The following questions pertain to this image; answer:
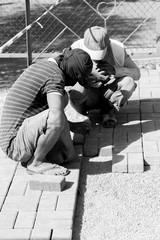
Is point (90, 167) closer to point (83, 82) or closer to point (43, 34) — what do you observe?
point (83, 82)

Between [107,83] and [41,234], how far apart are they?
2.31m

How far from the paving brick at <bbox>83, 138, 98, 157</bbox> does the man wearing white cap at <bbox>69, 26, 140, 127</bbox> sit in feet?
1.23

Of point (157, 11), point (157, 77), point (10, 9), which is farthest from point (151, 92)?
point (10, 9)

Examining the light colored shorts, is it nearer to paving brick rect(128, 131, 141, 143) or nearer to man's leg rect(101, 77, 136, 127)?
paving brick rect(128, 131, 141, 143)

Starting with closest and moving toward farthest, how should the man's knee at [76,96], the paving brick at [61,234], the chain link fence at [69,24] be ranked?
the paving brick at [61,234]
the man's knee at [76,96]
the chain link fence at [69,24]

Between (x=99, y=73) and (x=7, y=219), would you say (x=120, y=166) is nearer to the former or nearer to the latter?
(x=99, y=73)

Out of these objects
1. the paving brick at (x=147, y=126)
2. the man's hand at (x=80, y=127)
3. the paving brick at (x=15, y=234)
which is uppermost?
the paving brick at (x=15, y=234)

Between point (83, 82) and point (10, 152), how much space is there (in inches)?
34.8

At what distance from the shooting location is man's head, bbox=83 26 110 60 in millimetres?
5547

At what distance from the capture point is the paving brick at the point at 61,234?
13.6 feet

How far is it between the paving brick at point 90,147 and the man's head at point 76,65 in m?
0.89

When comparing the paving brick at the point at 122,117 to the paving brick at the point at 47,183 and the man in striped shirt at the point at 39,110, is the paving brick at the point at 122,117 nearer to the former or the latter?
the man in striped shirt at the point at 39,110

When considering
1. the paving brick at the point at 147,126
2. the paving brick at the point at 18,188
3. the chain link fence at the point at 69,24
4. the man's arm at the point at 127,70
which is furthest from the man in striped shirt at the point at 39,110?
the chain link fence at the point at 69,24

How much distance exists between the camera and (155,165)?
5344 millimetres
